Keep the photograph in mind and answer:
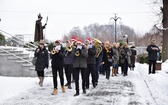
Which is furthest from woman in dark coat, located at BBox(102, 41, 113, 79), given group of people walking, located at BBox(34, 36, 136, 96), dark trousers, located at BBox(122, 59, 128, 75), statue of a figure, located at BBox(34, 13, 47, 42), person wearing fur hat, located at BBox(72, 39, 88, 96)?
statue of a figure, located at BBox(34, 13, 47, 42)

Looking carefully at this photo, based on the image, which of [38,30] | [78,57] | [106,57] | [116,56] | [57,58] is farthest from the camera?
[38,30]

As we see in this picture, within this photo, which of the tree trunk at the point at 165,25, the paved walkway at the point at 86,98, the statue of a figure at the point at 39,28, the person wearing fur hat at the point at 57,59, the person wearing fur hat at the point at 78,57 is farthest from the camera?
the tree trunk at the point at 165,25

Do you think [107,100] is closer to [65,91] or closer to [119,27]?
[65,91]

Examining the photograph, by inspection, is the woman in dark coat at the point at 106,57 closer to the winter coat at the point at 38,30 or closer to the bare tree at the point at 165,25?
the winter coat at the point at 38,30

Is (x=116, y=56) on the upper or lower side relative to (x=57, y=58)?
lower

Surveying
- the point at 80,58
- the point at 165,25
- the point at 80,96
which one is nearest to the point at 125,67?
the point at 80,58

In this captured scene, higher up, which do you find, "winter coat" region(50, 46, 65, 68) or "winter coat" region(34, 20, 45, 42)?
"winter coat" region(34, 20, 45, 42)

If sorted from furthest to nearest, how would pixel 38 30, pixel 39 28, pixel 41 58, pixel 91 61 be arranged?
pixel 38 30, pixel 39 28, pixel 41 58, pixel 91 61

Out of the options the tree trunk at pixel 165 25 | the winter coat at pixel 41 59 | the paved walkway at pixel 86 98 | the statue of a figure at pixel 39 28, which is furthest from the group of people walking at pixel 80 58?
Answer: the tree trunk at pixel 165 25

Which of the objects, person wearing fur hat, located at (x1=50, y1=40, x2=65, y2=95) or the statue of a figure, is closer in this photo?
person wearing fur hat, located at (x1=50, y1=40, x2=65, y2=95)

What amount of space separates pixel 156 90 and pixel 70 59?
3481 millimetres

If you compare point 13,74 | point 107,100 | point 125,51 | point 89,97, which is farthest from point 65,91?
point 125,51

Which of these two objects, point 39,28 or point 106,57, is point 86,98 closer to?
point 106,57

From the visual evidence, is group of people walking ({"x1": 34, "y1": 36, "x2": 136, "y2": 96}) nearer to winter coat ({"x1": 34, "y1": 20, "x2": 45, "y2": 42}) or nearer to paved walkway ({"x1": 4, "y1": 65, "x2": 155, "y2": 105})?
paved walkway ({"x1": 4, "y1": 65, "x2": 155, "y2": 105})
